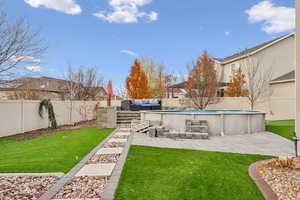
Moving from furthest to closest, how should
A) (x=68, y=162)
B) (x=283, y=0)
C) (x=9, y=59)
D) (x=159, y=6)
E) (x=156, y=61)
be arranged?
(x=156, y=61) → (x=159, y=6) → (x=283, y=0) → (x=9, y=59) → (x=68, y=162)

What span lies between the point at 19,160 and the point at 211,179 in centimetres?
512

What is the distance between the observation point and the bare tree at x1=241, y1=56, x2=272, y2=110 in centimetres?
1791

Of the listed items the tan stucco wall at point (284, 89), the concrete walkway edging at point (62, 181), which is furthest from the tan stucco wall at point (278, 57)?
the concrete walkway edging at point (62, 181)

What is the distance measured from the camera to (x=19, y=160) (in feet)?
16.2

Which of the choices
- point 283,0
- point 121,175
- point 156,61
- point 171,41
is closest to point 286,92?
point 283,0

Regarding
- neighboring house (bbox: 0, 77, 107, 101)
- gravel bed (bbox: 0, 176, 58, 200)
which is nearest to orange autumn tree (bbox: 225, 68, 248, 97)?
neighboring house (bbox: 0, 77, 107, 101)

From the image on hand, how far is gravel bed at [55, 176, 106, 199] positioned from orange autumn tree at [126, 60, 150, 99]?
19462mm

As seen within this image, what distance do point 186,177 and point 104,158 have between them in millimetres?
2384

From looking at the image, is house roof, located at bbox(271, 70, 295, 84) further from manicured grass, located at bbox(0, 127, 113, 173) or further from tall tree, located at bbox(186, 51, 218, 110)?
manicured grass, located at bbox(0, 127, 113, 173)

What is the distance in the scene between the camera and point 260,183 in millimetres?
3588

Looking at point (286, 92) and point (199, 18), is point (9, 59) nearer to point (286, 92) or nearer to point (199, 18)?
point (199, 18)

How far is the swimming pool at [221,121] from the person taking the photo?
889 centimetres

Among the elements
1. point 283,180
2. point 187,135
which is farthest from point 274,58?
point 283,180

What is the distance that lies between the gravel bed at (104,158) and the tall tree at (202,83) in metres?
13.1
